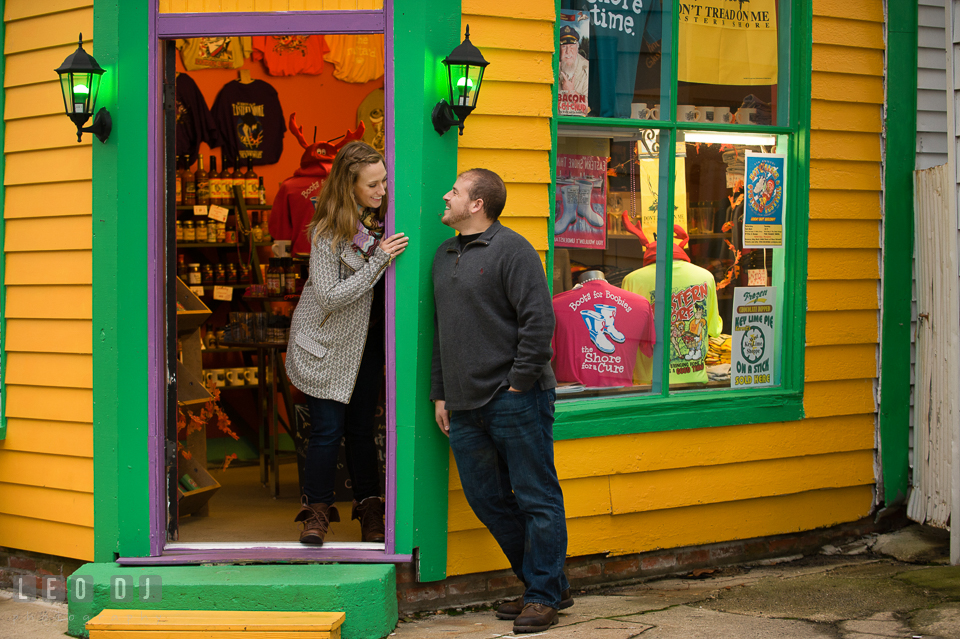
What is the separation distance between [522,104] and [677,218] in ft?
3.84

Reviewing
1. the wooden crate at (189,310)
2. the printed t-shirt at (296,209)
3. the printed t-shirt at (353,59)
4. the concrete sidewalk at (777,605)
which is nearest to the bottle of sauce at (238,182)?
the printed t-shirt at (296,209)

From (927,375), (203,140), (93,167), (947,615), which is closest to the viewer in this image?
(947,615)

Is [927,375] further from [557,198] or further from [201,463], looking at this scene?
[201,463]

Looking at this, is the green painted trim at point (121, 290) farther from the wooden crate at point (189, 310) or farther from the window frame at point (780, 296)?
the window frame at point (780, 296)

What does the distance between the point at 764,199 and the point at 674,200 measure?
25.0 inches

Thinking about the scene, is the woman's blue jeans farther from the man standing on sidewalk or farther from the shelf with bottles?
the shelf with bottles

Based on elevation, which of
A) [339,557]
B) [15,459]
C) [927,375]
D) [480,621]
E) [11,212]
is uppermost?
[11,212]

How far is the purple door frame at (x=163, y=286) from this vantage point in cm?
426

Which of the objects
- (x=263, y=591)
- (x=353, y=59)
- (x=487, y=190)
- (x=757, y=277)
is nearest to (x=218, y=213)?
(x=353, y=59)

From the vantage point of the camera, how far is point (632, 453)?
491cm

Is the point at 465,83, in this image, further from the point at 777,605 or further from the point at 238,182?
the point at 238,182

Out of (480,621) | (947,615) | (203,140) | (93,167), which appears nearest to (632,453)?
(480,621)

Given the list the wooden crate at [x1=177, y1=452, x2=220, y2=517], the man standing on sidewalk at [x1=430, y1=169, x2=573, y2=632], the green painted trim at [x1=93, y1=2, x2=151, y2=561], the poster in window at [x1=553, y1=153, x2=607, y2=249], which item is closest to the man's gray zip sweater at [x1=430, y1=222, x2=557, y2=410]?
the man standing on sidewalk at [x1=430, y1=169, x2=573, y2=632]

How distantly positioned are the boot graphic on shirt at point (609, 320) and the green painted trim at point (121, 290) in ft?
7.73
